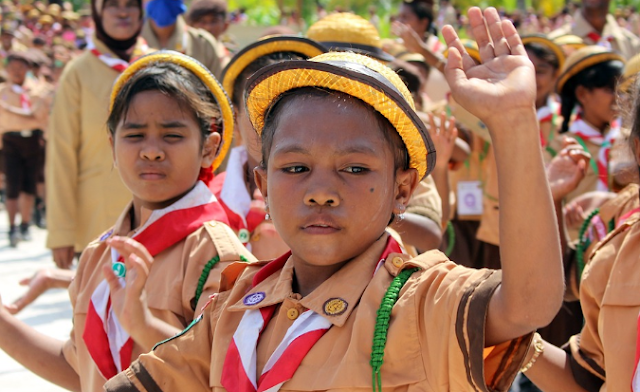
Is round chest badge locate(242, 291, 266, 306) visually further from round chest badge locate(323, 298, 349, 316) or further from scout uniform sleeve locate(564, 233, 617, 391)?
scout uniform sleeve locate(564, 233, 617, 391)

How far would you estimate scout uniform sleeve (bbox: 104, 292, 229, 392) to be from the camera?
2.08 meters

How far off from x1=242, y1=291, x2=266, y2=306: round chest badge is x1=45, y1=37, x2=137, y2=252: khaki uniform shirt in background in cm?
316

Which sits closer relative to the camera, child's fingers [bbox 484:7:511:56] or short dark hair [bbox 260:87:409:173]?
child's fingers [bbox 484:7:511:56]

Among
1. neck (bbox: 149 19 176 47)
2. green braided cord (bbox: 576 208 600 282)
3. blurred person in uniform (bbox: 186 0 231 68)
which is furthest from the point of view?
blurred person in uniform (bbox: 186 0 231 68)

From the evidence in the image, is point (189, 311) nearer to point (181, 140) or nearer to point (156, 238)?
point (156, 238)

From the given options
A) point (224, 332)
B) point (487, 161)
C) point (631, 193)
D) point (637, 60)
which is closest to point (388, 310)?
point (224, 332)

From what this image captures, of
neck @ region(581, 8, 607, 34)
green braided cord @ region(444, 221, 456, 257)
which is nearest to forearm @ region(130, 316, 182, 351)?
green braided cord @ region(444, 221, 456, 257)

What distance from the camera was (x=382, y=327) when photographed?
1743 millimetres

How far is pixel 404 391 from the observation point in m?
1.72

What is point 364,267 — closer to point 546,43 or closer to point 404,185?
point 404,185

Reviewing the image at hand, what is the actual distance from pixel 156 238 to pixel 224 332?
75 cm

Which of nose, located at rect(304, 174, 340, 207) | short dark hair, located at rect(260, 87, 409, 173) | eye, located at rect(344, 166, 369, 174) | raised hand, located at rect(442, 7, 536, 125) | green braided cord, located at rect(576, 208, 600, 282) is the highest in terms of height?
raised hand, located at rect(442, 7, 536, 125)

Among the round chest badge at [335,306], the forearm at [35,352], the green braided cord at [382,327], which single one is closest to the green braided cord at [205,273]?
the forearm at [35,352]

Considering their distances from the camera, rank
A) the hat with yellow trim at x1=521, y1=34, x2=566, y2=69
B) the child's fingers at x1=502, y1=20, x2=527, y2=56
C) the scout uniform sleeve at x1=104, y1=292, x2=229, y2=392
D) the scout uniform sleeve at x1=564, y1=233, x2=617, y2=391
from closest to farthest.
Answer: the child's fingers at x1=502, y1=20, x2=527, y2=56 < the scout uniform sleeve at x1=104, y1=292, x2=229, y2=392 < the scout uniform sleeve at x1=564, y1=233, x2=617, y2=391 < the hat with yellow trim at x1=521, y1=34, x2=566, y2=69
